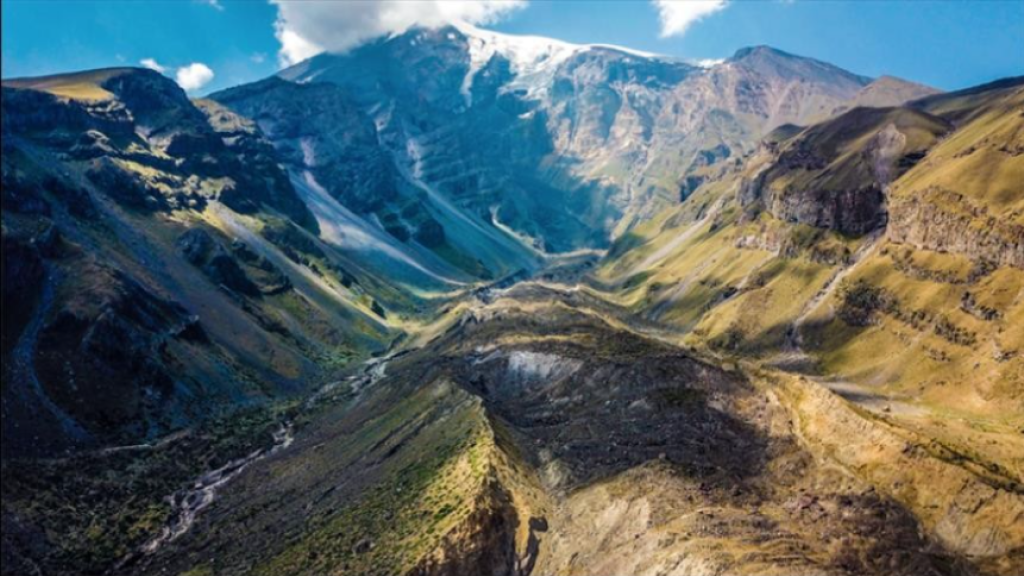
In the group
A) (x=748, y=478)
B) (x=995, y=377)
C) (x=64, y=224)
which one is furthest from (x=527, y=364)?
(x=64, y=224)

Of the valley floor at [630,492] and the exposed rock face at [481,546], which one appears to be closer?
the valley floor at [630,492]

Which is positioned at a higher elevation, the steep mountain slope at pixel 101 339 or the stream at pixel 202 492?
the steep mountain slope at pixel 101 339

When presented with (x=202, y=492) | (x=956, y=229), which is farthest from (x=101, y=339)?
(x=956, y=229)

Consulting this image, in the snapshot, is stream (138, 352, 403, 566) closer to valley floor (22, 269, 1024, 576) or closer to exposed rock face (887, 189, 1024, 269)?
valley floor (22, 269, 1024, 576)

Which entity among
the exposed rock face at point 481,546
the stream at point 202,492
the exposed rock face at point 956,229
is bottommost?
the stream at point 202,492

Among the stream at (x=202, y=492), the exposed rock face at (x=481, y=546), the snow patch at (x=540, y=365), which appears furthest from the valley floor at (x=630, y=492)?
the stream at (x=202, y=492)

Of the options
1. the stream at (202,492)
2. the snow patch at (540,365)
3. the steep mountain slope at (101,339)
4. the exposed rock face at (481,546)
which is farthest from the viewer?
the steep mountain slope at (101,339)

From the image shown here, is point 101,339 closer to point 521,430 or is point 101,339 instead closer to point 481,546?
point 521,430

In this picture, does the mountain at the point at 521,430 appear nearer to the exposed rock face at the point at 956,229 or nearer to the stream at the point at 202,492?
the exposed rock face at the point at 956,229

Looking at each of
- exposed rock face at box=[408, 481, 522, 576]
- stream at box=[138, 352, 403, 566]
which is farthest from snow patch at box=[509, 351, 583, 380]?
exposed rock face at box=[408, 481, 522, 576]

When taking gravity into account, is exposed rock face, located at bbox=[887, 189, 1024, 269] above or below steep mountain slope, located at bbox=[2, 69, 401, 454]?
above
